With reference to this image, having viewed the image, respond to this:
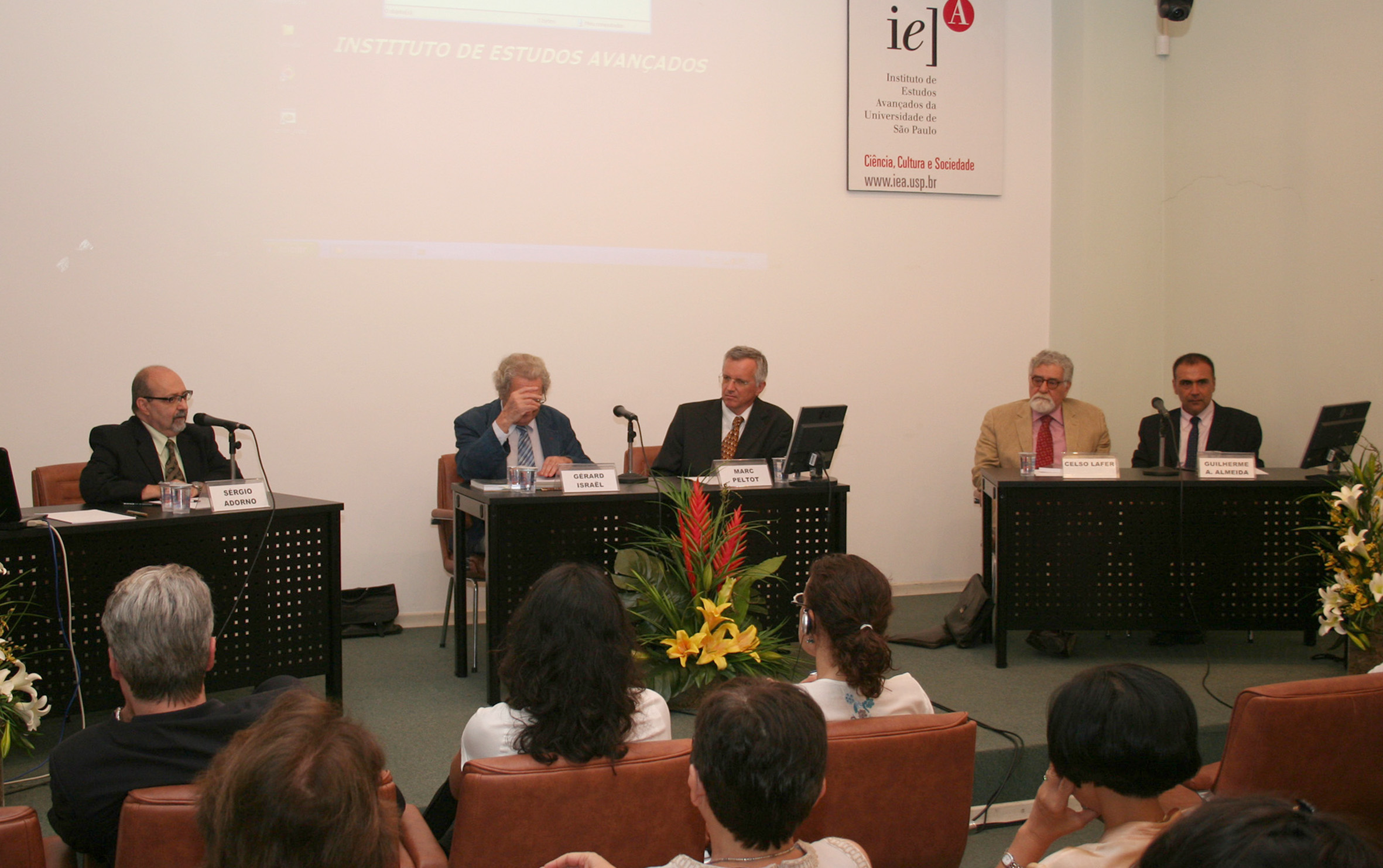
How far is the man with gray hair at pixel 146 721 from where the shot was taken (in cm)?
152

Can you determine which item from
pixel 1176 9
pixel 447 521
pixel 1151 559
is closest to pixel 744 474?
pixel 447 521

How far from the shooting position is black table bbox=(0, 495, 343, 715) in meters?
2.93

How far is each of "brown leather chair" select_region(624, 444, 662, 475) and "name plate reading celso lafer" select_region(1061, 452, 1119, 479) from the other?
5.45 feet

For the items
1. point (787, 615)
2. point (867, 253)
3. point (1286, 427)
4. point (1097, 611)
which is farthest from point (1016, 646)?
point (867, 253)

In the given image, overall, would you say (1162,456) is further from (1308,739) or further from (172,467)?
(172,467)

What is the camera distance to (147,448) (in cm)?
359

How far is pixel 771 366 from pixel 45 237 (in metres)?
3.21

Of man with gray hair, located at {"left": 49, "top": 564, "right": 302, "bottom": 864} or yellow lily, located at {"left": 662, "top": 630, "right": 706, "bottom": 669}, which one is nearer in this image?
man with gray hair, located at {"left": 49, "top": 564, "right": 302, "bottom": 864}

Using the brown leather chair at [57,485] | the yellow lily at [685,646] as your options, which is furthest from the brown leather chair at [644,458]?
the brown leather chair at [57,485]

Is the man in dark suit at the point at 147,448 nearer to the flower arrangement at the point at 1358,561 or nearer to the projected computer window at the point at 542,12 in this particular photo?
the projected computer window at the point at 542,12

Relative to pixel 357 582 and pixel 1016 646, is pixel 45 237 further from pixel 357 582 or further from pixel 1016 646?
pixel 1016 646

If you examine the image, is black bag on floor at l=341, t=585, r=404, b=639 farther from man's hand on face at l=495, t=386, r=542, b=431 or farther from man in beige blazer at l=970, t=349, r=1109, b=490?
man in beige blazer at l=970, t=349, r=1109, b=490

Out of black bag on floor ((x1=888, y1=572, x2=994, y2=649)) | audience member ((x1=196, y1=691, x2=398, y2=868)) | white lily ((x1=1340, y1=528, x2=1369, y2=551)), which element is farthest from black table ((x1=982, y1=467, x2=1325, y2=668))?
audience member ((x1=196, y1=691, x2=398, y2=868))

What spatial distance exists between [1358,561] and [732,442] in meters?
2.27
